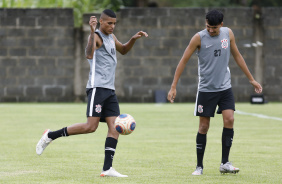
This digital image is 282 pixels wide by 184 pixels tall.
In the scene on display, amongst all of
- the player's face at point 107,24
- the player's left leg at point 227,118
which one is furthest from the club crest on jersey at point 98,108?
the player's left leg at point 227,118

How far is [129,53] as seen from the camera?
23297mm

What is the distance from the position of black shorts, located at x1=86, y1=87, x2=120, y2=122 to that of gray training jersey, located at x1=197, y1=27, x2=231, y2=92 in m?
1.15

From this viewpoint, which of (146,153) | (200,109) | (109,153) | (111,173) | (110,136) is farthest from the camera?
(146,153)

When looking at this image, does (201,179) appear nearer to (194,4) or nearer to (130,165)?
(130,165)

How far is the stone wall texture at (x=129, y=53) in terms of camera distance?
2336cm

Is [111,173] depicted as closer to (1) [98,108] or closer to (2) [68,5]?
(1) [98,108]

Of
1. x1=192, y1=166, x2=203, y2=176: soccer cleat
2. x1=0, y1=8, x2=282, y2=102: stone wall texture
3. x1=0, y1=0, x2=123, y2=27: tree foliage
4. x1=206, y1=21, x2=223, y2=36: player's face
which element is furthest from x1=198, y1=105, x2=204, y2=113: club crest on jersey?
x1=0, y1=0, x2=123, y2=27: tree foliage

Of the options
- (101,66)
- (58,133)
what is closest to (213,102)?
(101,66)

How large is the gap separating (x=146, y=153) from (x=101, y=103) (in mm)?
2342

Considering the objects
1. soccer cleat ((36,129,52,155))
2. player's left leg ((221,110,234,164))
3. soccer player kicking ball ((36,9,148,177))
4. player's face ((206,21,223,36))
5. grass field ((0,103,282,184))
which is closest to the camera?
grass field ((0,103,282,184))

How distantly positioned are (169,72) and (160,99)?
981 millimetres

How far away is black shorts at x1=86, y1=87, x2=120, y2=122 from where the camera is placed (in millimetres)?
7887

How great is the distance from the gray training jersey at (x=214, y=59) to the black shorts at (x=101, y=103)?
1.15 m

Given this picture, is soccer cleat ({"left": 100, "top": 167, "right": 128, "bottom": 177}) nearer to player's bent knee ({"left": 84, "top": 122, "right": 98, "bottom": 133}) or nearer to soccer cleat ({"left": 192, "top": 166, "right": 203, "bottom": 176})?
player's bent knee ({"left": 84, "top": 122, "right": 98, "bottom": 133})
